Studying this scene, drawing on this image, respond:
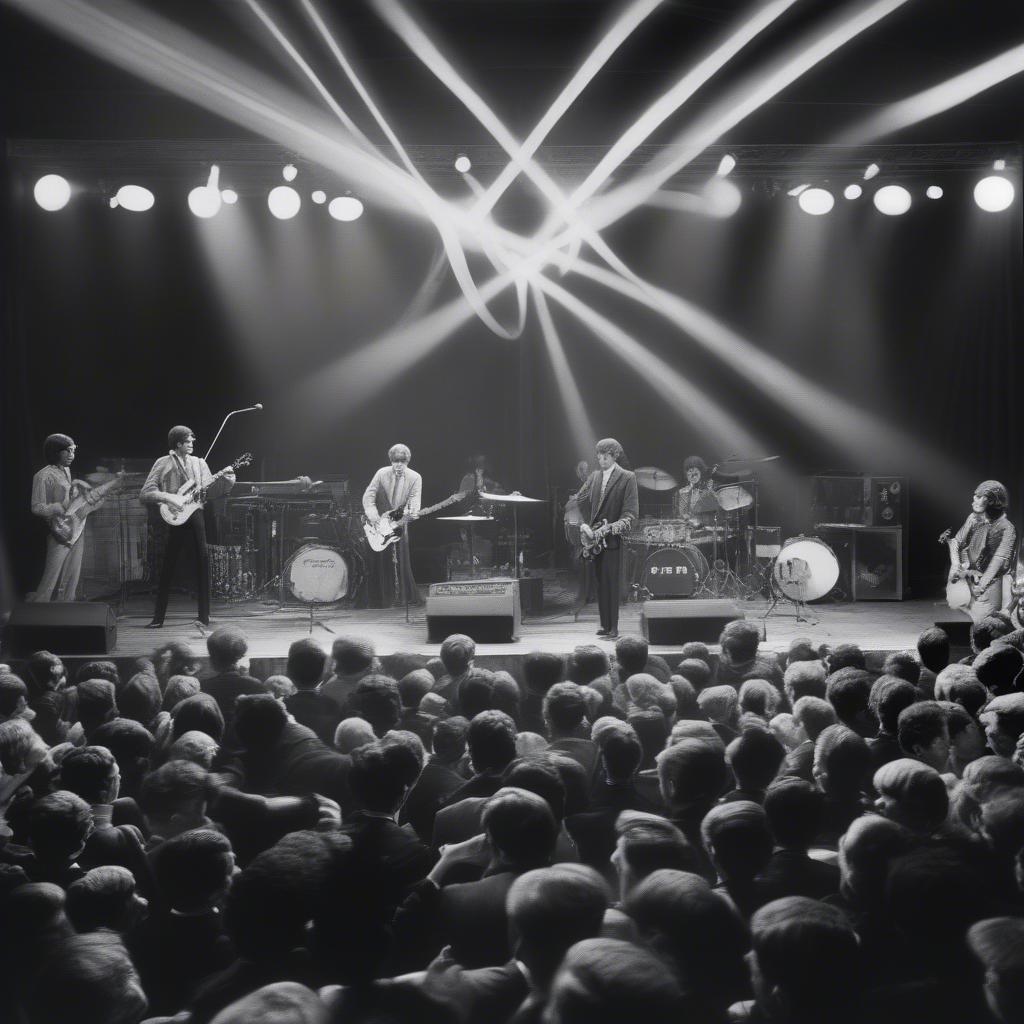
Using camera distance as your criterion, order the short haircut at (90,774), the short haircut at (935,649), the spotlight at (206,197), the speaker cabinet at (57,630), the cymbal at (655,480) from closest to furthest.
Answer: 1. the short haircut at (90,774)
2. the short haircut at (935,649)
3. the speaker cabinet at (57,630)
4. the spotlight at (206,197)
5. the cymbal at (655,480)

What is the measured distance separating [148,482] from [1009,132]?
7.89 meters

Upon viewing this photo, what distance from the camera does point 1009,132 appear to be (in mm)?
9234

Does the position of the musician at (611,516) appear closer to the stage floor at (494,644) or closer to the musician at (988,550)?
the stage floor at (494,644)

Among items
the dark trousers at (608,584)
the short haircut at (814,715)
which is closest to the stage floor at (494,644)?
the dark trousers at (608,584)

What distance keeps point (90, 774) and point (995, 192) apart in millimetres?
8973

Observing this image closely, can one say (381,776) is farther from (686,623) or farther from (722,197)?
(722,197)

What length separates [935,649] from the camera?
5.73 m

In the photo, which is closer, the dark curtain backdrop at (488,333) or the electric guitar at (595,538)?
the electric guitar at (595,538)

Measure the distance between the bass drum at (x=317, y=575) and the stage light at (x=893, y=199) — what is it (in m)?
6.00

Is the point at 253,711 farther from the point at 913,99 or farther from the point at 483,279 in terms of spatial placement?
the point at 483,279

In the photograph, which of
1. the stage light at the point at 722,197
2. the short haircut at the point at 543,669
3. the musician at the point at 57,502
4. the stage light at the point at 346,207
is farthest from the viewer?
the stage light at the point at 722,197

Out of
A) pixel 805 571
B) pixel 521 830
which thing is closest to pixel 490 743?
pixel 521 830

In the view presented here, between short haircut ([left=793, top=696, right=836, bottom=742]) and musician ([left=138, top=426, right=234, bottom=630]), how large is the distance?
5686 mm

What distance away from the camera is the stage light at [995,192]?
9.33 metres
